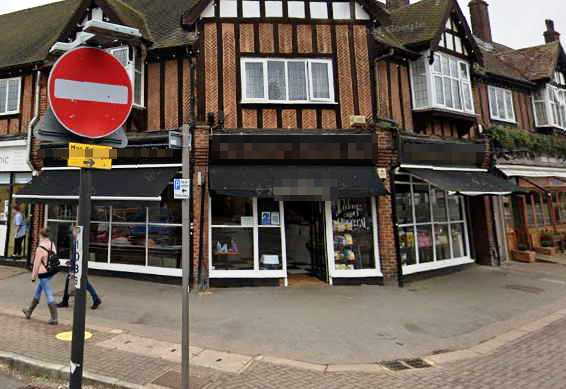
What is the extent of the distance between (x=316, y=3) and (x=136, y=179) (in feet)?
22.8

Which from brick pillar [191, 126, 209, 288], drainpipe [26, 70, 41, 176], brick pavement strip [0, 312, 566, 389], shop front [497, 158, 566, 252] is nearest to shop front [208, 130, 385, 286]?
brick pillar [191, 126, 209, 288]

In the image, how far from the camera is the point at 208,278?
846cm

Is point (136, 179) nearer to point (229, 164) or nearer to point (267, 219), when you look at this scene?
point (229, 164)

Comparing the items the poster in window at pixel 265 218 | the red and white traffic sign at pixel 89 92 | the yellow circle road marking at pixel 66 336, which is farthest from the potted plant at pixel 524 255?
the red and white traffic sign at pixel 89 92

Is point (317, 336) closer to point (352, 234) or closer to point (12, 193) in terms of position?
point (352, 234)

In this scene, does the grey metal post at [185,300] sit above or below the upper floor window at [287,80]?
below

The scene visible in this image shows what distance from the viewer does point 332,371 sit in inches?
175

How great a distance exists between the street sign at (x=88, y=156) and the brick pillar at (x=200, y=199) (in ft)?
17.9

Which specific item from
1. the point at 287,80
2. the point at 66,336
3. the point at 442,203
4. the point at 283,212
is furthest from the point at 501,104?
the point at 66,336

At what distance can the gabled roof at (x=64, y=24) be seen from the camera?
32.5 ft

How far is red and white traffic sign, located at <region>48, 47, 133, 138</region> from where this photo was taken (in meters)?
2.80

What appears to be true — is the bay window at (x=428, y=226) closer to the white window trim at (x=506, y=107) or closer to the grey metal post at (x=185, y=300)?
the white window trim at (x=506, y=107)

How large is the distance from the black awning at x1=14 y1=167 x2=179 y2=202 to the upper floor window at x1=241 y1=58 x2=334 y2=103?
313 centimetres

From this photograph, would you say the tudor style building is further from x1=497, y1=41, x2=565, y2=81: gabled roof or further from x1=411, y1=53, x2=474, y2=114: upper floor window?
x1=497, y1=41, x2=565, y2=81: gabled roof
